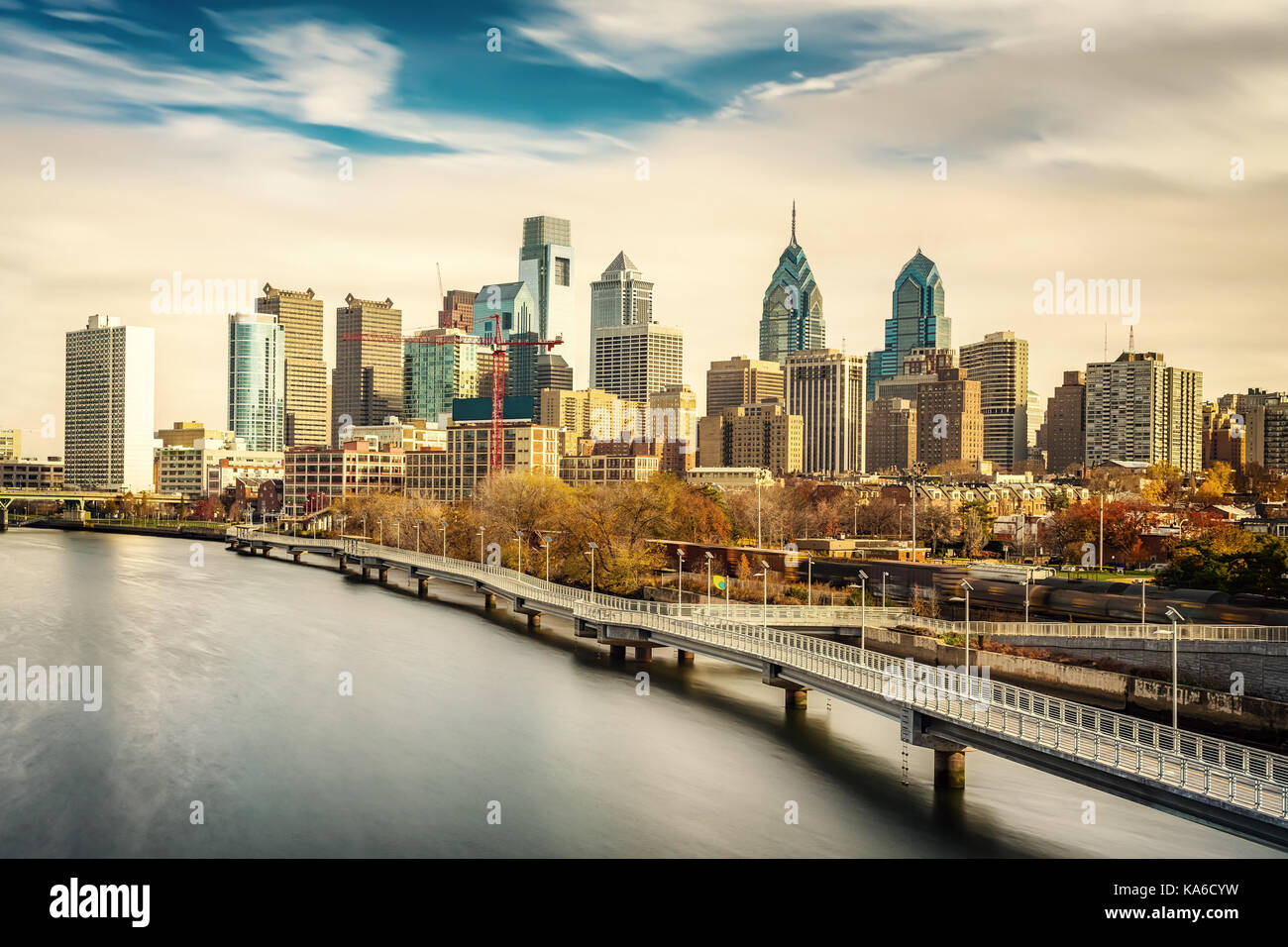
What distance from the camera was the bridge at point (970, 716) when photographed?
21.7 m

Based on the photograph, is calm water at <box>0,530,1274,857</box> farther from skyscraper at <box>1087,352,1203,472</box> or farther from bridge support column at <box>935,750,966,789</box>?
skyscraper at <box>1087,352,1203,472</box>

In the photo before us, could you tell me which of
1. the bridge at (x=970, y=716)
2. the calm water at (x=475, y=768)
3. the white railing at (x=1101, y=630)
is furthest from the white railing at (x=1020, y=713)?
the white railing at (x=1101, y=630)

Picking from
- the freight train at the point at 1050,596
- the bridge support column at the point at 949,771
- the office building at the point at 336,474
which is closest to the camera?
the bridge support column at the point at 949,771

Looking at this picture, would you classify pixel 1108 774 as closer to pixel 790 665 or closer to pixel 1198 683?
pixel 790 665

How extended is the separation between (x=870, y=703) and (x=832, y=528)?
63.9 meters

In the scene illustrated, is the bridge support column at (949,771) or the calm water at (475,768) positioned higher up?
the bridge support column at (949,771)

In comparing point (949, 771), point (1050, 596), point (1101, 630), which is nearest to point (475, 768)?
point (949, 771)

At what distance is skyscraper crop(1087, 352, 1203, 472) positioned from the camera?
622 ft

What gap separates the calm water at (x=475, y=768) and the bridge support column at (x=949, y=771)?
18.0 inches

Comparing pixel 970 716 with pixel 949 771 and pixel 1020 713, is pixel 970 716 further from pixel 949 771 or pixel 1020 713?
pixel 949 771

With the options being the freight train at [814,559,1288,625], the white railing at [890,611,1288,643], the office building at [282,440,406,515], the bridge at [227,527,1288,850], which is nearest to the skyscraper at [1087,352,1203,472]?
the office building at [282,440,406,515]

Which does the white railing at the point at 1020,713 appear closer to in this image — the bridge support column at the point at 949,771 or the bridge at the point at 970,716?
the bridge at the point at 970,716
